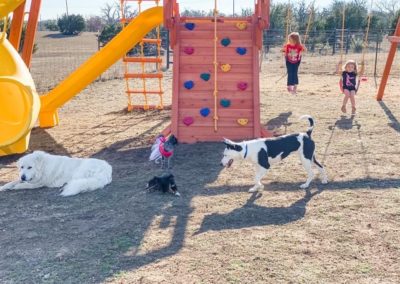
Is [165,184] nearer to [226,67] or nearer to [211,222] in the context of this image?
[211,222]

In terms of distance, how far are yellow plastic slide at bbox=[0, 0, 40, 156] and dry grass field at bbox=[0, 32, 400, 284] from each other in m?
0.41

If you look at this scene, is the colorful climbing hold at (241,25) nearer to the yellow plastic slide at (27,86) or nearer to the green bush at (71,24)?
the yellow plastic slide at (27,86)

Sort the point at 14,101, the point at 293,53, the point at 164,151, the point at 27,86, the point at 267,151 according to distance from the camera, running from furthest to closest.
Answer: the point at 293,53 < the point at 14,101 < the point at 27,86 < the point at 164,151 < the point at 267,151

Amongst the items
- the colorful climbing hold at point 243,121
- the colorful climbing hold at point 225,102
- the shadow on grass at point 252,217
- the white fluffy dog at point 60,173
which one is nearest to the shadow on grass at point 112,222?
the shadow on grass at point 252,217

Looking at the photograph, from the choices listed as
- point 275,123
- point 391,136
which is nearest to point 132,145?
point 275,123

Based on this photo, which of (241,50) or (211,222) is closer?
(211,222)

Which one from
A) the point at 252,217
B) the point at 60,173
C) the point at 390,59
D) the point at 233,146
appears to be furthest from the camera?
the point at 390,59

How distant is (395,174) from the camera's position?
5.61 metres

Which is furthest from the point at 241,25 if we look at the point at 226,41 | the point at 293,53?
the point at 293,53

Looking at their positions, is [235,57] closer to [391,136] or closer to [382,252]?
[391,136]

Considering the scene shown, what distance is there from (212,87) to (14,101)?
10.4 ft

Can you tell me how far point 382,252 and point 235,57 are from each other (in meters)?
4.29

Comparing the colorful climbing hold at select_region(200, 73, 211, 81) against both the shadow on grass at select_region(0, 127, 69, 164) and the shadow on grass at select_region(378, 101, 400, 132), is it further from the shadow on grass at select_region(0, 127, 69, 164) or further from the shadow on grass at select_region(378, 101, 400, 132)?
the shadow on grass at select_region(378, 101, 400, 132)

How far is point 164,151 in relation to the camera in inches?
225
